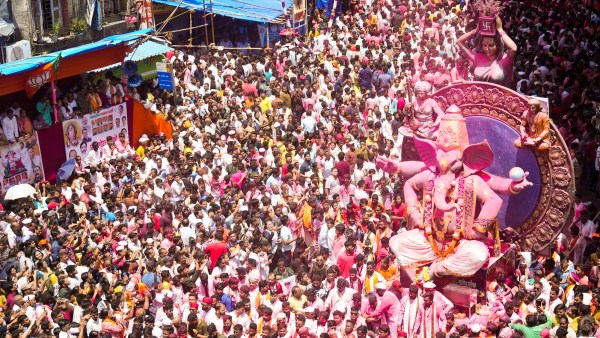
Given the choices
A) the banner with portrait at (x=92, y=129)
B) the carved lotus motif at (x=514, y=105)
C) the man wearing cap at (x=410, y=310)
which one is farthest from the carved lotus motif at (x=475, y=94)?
the banner with portrait at (x=92, y=129)

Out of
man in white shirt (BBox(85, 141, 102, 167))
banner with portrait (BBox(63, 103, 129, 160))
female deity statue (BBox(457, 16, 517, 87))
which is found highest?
female deity statue (BBox(457, 16, 517, 87))

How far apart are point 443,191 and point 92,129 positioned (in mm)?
8855

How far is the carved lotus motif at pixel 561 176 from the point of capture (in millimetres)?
13844

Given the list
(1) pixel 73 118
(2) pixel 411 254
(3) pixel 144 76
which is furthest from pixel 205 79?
(2) pixel 411 254

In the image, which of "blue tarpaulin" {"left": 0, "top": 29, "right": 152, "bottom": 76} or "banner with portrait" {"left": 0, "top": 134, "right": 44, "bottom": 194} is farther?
"blue tarpaulin" {"left": 0, "top": 29, "right": 152, "bottom": 76}

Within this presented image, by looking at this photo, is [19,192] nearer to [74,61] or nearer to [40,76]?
[40,76]

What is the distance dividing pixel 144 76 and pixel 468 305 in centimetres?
1127

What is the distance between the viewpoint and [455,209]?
1334 centimetres

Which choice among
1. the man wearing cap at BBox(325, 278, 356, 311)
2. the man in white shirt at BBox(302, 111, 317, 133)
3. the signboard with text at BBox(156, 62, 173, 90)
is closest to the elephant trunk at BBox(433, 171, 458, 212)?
the man wearing cap at BBox(325, 278, 356, 311)

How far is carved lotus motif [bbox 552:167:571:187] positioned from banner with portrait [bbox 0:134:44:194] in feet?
30.8

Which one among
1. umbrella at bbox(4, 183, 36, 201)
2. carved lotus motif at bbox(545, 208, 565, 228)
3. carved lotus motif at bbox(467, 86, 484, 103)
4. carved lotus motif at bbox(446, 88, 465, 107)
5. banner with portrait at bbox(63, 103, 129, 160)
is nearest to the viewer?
carved lotus motif at bbox(545, 208, 565, 228)

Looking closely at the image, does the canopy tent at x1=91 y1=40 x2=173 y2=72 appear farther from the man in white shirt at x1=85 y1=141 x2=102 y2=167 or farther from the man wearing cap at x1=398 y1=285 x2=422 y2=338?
the man wearing cap at x1=398 y1=285 x2=422 y2=338

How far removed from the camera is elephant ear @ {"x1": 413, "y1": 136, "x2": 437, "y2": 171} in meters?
14.1

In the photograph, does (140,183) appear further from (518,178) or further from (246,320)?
(518,178)
